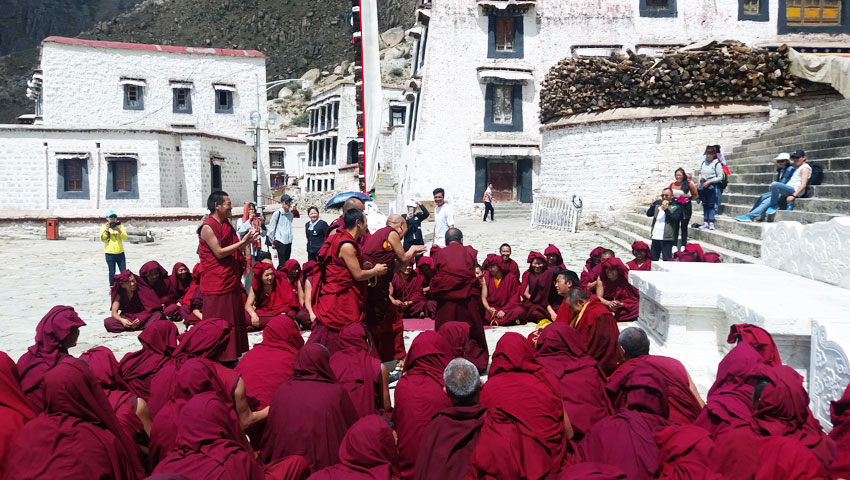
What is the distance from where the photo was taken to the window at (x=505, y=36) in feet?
80.6

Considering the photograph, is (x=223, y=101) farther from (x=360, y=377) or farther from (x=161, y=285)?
(x=360, y=377)

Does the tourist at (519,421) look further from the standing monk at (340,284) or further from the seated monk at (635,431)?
the standing monk at (340,284)

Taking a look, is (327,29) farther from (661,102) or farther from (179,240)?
(661,102)

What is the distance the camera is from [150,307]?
27.0ft

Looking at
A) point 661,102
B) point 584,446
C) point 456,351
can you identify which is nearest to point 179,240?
point 661,102

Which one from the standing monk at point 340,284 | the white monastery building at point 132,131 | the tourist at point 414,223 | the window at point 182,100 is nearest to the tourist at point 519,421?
the standing monk at point 340,284

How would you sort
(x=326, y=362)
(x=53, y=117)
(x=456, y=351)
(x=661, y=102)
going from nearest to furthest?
(x=326, y=362) < (x=456, y=351) < (x=661, y=102) < (x=53, y=117)

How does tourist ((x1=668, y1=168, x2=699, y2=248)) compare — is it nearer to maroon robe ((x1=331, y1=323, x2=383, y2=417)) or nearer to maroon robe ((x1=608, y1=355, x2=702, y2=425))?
maroon robe ((x1=608, y1=355, x2=702, y2=425))

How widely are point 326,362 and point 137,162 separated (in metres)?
23.6

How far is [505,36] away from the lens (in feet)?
81.1

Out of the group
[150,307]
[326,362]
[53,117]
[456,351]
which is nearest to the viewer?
[326,362]

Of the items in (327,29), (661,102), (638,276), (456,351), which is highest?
(327,29)

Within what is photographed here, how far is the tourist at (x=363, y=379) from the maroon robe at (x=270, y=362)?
0.34 meters

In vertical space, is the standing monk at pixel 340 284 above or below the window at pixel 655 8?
below
